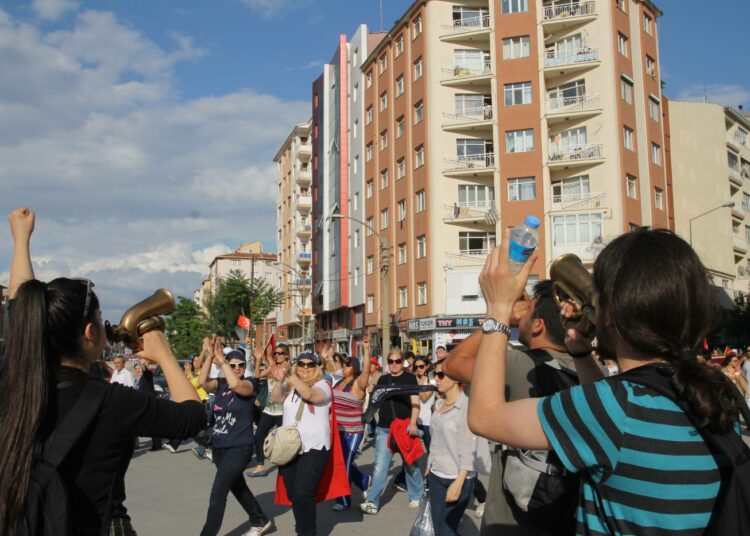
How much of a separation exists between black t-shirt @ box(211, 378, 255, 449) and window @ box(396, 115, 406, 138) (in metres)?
39.6

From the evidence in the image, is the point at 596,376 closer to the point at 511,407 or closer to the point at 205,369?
the point at 511,407

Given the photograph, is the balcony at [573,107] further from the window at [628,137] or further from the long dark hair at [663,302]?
the long dark hair at [663,302]

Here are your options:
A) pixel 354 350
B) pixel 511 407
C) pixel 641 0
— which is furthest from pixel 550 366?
pixel 354 350

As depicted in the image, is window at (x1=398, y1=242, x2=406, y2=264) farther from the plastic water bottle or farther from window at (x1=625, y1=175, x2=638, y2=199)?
the plastic water bottle

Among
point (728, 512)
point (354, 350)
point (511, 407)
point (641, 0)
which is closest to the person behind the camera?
point (728, 512)

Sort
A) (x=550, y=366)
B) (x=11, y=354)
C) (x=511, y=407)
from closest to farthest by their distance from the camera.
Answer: (x=511, y=407)
(x=11, y=354)
(x=550, y=366)

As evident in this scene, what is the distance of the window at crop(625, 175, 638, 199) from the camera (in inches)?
1592

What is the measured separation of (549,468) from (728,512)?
2.72 ft

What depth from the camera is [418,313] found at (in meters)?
43.6

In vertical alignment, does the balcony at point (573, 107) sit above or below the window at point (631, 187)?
above

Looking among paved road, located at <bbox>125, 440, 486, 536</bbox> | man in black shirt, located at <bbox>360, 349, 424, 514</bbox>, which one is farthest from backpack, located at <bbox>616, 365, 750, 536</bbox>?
man in black shirt, located at <bbox>360, 349, 424, 514</bbox>

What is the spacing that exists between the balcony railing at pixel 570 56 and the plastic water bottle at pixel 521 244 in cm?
4104

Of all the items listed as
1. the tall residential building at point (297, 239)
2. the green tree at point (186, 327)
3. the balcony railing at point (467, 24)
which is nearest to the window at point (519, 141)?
the balcony railing at point (467, 24)

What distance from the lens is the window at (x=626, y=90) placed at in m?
40.5
